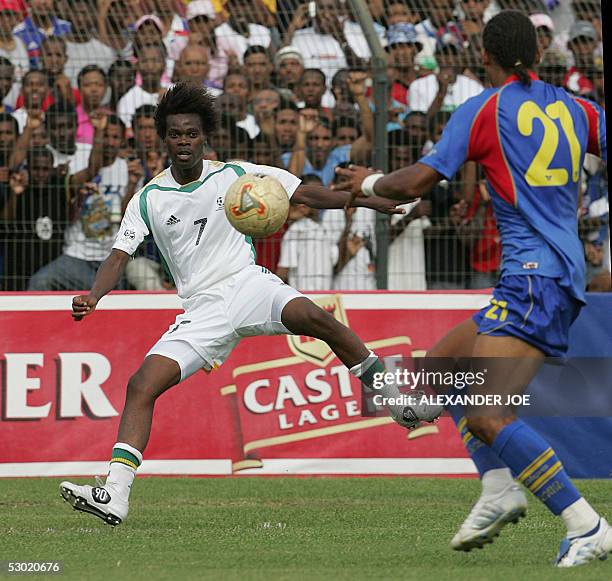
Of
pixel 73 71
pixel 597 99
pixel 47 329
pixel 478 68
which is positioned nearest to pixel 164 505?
pixel 47 329

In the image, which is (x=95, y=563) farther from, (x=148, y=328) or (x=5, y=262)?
(x=5, y=262)

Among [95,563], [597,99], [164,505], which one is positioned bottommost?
[164,505]

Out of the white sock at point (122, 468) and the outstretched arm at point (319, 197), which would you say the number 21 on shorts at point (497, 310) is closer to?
the outstretched arm at point (319, 197)

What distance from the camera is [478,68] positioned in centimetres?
1227

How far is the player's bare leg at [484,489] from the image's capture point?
Answer: 629cm

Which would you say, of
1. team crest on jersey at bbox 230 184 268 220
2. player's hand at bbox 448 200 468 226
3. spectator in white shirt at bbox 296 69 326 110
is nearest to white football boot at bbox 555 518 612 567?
team crest on jersey at bbox 230 184 268 220

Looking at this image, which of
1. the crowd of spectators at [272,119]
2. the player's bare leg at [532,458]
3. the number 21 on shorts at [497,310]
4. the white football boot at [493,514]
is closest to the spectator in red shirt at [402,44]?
the crowd of spectators at [272,119]

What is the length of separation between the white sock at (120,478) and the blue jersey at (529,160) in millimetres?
2414

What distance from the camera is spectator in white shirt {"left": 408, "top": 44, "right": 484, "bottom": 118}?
12.0 metres

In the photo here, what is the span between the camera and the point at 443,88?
11984 mm

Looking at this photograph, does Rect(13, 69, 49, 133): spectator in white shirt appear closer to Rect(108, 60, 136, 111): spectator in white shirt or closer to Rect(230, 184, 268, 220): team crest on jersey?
Rect(108, 60, 136, 111): spectator in white shirt

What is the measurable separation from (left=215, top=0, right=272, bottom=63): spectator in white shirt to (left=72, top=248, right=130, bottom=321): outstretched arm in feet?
15.6

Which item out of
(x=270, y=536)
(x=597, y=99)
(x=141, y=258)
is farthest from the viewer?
(x=597, y=99)

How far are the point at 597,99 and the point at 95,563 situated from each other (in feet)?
26.2
